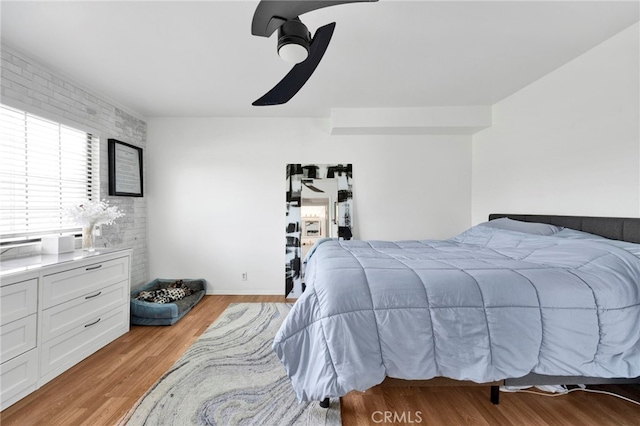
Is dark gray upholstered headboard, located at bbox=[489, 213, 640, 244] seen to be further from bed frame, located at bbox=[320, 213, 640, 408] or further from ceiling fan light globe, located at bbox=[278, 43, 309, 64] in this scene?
ceiling fan light globe, located at bbox=[278, 43, 309, 64]

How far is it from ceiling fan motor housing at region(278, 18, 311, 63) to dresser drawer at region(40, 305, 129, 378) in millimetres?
2481

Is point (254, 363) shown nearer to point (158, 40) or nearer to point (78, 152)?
point (158, 40)

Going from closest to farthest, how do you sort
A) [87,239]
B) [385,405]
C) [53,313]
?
[385,405]
[53,313]
[87,239]

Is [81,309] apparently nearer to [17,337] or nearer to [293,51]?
[17,337]

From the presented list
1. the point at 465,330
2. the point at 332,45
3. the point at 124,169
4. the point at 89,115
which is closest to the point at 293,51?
the point at 332,45

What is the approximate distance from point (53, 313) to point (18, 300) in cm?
26

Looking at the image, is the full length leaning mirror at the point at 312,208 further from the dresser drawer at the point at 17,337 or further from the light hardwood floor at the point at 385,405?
the dresser drawer at the point at 17,337

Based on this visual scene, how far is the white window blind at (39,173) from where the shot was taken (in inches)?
78.6

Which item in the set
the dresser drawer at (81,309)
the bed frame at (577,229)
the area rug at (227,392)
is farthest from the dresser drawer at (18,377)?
the bed frame at (577,229)

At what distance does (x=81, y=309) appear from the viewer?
2031 millimetres

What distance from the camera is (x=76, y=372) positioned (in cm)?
190

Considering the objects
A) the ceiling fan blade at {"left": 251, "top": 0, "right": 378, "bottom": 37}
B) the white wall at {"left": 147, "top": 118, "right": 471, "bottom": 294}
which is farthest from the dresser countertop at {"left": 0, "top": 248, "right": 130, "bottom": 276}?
the ceiling fan blade at {"left": 251, "top": 0, "right": 378, "bottom": 37}

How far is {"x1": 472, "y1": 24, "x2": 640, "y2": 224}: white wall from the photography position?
5.97ft

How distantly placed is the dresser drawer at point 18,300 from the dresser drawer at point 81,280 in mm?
63
